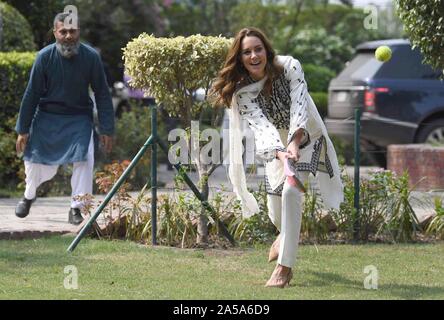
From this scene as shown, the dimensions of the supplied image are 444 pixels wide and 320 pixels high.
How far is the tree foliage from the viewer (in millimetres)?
8688

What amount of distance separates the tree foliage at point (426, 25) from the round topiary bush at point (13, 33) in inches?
246

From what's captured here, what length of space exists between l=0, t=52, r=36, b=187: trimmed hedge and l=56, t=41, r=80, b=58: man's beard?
3.14 meters

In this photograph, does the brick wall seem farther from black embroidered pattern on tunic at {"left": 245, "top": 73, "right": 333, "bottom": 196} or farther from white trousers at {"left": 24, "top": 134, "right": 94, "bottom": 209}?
black embroidered pattern on tunic at {"left": 245, "top": 73, "right": 333, "bottom": 196}

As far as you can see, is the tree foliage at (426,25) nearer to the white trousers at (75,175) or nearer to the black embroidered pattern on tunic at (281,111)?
the black embroidered pattern on tunic at (281,111)

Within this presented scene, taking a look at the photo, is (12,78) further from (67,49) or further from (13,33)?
(67,49)

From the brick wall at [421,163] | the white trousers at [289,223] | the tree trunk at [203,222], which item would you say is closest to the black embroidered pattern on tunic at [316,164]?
the white trousers at [289,223]

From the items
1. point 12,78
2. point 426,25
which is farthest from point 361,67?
point 426,25

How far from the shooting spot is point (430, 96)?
1503 centimetres

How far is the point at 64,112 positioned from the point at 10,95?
312cm

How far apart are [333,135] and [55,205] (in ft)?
17.1

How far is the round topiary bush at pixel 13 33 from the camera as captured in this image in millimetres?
13773

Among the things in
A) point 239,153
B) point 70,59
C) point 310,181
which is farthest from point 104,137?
point 239,153

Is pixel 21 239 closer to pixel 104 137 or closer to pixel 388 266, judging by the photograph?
pixel 104 137

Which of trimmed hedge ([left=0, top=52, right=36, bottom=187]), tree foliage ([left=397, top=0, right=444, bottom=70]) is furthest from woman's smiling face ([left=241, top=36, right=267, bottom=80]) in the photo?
trimmed hedge ([left=0, top=52, right=36, bottom=187])
